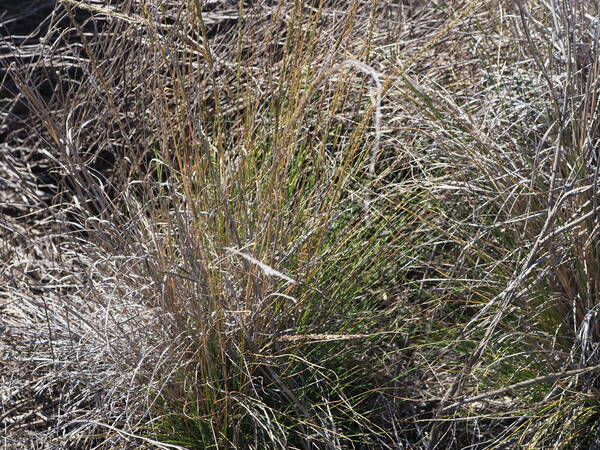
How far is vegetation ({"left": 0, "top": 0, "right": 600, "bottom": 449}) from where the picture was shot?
180 cm

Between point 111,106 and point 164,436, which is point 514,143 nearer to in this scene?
point 111,106

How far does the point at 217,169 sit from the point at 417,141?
51 centimetres

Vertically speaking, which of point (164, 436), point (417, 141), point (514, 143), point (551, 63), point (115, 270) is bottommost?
point (164, 436)

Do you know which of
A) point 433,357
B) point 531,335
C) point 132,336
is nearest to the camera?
point 531,335

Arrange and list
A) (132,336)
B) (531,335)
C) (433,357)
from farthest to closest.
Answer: (433,357), (132,336), (531,335)

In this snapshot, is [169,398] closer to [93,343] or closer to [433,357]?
[93,343]

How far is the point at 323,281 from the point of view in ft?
6.65

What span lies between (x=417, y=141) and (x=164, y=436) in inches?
37.3

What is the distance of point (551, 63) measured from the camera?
1894 millimetres

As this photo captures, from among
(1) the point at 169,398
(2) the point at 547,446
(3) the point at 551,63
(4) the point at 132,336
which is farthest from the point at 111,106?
(2) the point at 547,446

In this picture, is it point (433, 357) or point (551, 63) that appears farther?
point (433, 357)

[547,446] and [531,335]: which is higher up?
[531,335]

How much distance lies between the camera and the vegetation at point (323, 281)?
180cm

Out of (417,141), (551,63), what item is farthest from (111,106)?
(551,63)
